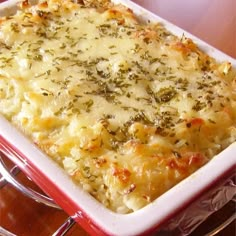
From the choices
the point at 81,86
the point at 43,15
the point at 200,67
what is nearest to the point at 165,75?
the point at 200,67

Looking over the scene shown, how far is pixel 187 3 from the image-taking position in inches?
80.4

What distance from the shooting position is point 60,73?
4.19 ft

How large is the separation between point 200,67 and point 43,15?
479 mm

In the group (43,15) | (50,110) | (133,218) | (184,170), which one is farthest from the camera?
(43,15)

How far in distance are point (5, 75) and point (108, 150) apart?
1.18 ft

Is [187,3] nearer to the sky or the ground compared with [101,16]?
nearer to the ground

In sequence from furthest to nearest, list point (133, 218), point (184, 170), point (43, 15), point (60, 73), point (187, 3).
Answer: point (187, 3) → point (43, 15) → point (60, 73) → point (184, 170) → point (133, 218)

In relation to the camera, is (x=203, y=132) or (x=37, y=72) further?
(x=37, y=72)

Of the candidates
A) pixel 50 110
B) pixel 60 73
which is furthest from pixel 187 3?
pixel 50 110

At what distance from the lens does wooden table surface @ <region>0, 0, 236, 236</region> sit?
50.7 inches

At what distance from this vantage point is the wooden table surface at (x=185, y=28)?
1287 mm

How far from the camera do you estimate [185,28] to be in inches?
75.0

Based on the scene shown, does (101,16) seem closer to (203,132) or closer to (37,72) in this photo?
(37,72)

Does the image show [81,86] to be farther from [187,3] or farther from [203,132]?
[187,3]
